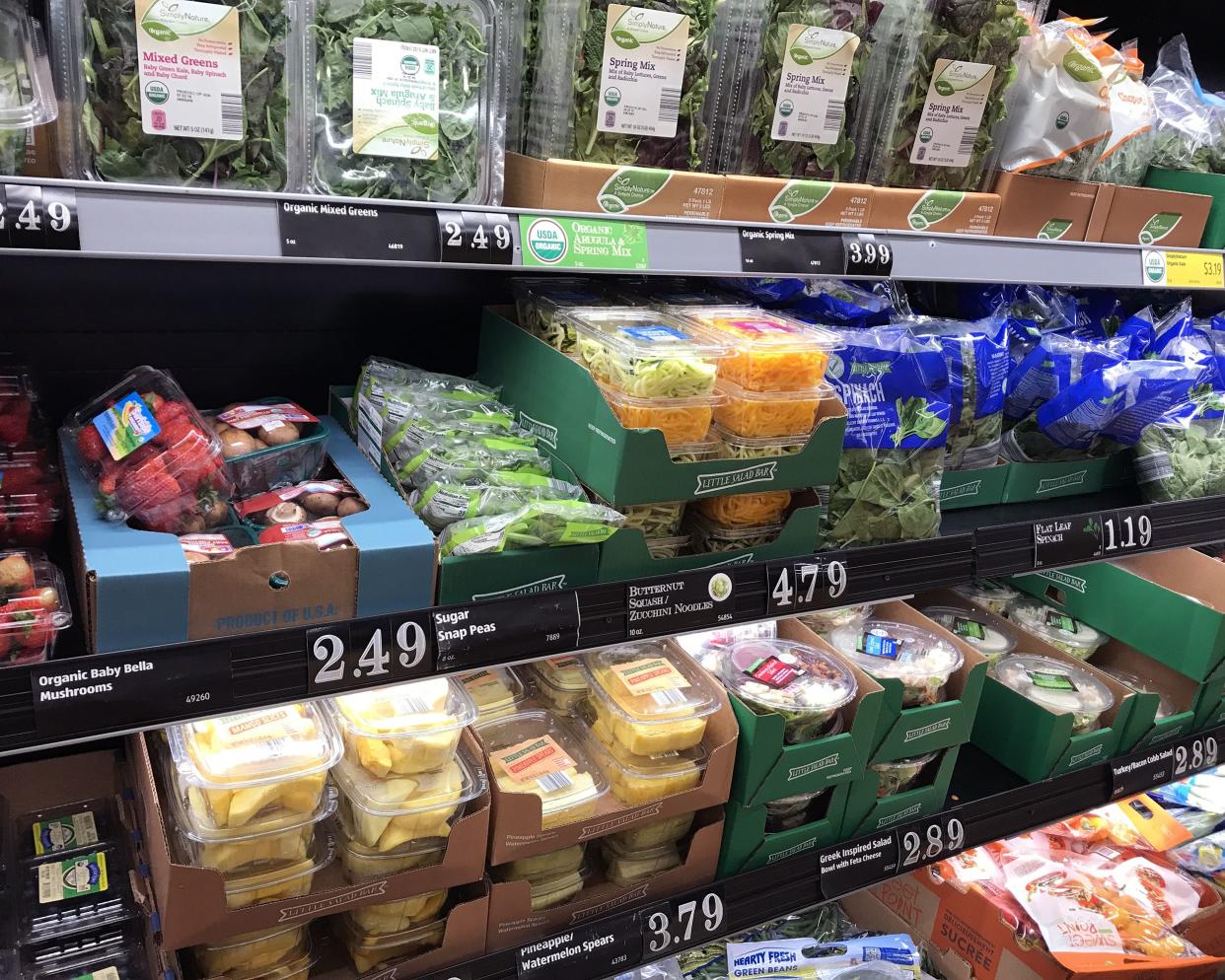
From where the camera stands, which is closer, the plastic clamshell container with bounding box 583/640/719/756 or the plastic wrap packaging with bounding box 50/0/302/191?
the plastic wrap packaging with bounding box 50/0/302/191

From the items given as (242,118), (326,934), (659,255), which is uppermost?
(242,118)

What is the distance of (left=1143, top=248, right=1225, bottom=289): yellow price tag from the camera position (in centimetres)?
166

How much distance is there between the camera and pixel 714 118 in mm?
1349

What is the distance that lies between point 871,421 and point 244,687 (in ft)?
3.11

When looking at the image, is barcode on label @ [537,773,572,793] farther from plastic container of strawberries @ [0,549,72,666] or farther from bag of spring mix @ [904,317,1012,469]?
bag of spring mix @ [904,317,1012,469]

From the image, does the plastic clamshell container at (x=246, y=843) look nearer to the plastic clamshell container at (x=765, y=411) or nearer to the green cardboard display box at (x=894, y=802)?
the plastic clamshell container at (x=765, y=411)

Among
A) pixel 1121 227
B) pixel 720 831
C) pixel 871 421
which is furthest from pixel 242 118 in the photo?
pixel 1121 227

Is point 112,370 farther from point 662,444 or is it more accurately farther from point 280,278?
point 662,444

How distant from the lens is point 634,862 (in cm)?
144

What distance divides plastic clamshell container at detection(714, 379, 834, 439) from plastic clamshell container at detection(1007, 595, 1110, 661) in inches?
34.7

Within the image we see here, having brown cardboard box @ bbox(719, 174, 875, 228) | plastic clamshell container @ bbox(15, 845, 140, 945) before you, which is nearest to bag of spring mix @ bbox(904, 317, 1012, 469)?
brown cardboard box @ bbox(719, 174, 875, 228)

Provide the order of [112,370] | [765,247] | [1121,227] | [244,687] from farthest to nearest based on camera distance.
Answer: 1. [1121,227]
2. [112,370]
3. [765,247]
4. [244,687]

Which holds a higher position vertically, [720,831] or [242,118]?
[242,118]

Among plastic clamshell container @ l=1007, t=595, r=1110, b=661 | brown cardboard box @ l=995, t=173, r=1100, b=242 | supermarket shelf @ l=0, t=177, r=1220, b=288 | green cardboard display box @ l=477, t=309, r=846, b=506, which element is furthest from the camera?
plastic clamshell container @ l=1007, t=595, r=1110, b=661
